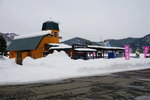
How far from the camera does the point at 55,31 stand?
128ft

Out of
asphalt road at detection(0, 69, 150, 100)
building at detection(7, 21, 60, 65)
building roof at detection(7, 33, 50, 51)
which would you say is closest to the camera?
asphalt road at detection(0, 69, 150, 100)

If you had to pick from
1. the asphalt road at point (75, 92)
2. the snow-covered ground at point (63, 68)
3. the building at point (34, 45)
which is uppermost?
the building at point (34, 45)

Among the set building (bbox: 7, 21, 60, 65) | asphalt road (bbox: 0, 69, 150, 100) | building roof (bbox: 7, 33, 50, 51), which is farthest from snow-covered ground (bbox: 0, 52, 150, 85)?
building roof (bbox: 7, 33, 50, 51)

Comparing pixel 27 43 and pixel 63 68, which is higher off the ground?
pixel 27 43

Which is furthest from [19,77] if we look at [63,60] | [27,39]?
[27,39]

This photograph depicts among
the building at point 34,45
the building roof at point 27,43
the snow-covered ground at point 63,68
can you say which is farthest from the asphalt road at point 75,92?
the building roof at point 27,43

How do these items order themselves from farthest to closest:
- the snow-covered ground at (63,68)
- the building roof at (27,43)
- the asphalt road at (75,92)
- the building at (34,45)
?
the building roof at (27,43), the building at (34,45), the snow-covered ground at (63,68), the asphalt road at (75,92)

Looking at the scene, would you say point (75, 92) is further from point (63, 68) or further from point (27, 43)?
point (27, 43)

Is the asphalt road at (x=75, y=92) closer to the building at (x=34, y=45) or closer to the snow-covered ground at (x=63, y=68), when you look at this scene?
the snow-covered ground at (x=63, y=68)

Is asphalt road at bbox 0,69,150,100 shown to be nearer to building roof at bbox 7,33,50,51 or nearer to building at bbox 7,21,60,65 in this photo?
building at bbox 7,21,60,65

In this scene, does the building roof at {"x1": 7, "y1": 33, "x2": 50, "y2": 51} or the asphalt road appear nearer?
the asphalt road

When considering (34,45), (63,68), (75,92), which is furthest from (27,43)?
(75,92)

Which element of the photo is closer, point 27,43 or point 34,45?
point 34,45

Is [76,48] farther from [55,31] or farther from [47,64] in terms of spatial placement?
[55,31]
